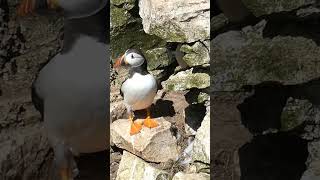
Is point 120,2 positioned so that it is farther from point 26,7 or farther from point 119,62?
point 26,7

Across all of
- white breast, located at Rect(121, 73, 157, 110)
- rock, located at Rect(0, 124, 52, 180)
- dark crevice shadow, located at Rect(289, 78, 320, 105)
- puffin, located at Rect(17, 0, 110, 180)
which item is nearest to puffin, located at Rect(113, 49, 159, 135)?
white breast, located at Rect(121, 73, 157, 110)

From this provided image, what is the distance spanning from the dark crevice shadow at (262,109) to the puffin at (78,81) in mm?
353

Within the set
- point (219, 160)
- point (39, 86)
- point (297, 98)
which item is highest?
point (39, 86)

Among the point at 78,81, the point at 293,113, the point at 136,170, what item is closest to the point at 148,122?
the point at 136,170

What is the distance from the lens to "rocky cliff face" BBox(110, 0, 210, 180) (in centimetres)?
129

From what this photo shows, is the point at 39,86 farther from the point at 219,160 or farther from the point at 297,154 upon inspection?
the point at 297,154

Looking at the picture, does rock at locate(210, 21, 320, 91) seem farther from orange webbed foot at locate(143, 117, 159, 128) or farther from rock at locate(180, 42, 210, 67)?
orange webbed foot at locate(143, 117, 159, 128)

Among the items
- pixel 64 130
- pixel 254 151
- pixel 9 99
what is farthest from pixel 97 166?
pixel 254 151

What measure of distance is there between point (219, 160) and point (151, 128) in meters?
0.18

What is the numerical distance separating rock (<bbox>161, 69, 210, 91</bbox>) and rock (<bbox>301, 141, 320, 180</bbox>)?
0.90 feet

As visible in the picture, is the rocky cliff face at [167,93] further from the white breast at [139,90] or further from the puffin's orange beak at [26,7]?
the puffin's orange beak at [26,7]

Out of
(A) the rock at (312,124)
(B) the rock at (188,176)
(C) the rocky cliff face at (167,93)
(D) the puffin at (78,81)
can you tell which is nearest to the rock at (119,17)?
(C) the rocky cliff face at (167,93)

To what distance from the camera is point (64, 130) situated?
1.17 m

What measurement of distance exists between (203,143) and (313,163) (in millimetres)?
255
